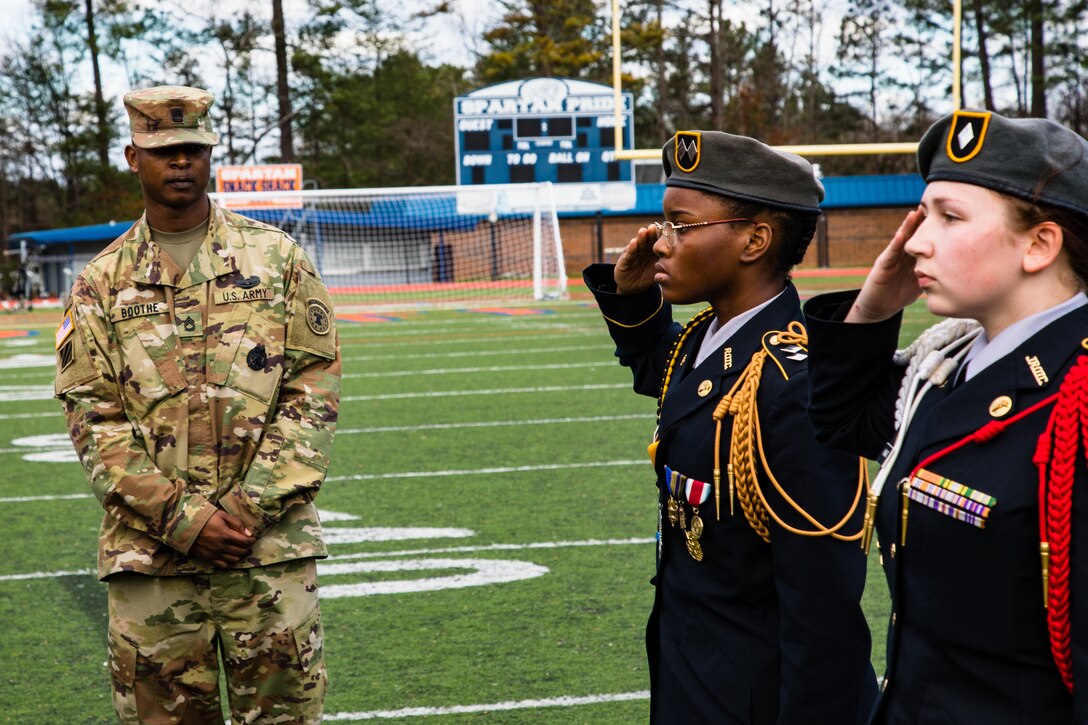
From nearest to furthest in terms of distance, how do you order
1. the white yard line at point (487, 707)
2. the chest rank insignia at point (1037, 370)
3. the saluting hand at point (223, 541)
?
the chest rank insignia at point (1037, 370), the saluting hand at point (223, 541), the white yard line at point (487, 707)

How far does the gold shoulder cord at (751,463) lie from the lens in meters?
2.27

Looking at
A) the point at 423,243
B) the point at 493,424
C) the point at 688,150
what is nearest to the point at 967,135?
the point at 688,150

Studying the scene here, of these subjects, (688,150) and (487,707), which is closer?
(688,150)

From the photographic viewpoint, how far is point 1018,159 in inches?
65.2

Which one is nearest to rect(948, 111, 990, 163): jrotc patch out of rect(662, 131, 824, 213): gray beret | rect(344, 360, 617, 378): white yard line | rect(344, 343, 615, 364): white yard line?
rect(662, 131, 824, 213): gray beret

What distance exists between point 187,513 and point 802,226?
5.04 feet

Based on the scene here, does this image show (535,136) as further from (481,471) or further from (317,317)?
(317,317)

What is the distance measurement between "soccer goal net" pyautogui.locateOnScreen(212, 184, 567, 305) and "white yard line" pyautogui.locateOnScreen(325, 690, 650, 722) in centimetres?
2129

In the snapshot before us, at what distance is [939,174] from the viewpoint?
1724 mm

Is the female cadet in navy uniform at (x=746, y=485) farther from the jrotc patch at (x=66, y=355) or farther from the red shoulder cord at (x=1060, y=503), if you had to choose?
the jrotc patch at (x=66, y=355)

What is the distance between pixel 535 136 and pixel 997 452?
2323 cm

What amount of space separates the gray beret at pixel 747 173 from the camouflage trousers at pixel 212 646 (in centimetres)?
141

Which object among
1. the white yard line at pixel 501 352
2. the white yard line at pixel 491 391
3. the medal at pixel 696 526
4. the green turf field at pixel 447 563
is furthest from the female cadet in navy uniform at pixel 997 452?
the white yard line at pixel 501 352

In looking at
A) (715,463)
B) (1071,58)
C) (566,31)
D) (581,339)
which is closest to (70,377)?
(715,463)
